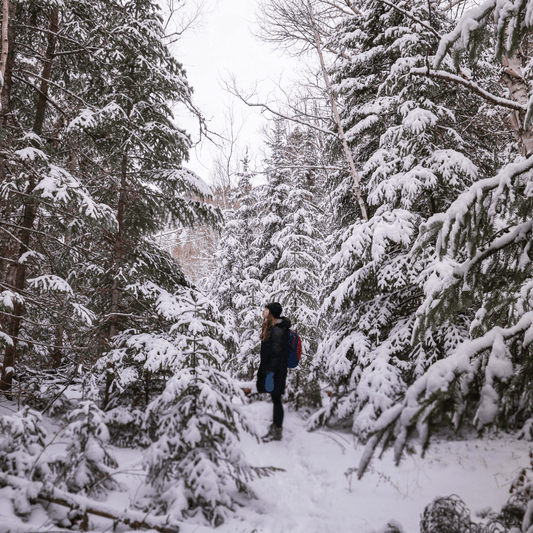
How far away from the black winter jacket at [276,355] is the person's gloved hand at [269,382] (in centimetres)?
5

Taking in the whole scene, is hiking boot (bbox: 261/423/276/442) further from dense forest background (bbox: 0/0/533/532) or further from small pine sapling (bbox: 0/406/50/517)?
small pine sapling (bbox: 0/406/50/517)

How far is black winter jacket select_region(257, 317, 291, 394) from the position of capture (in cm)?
529

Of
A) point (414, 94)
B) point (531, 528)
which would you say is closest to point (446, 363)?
point (531, 528)

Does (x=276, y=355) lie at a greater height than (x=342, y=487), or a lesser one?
greater

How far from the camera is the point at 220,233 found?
755cm

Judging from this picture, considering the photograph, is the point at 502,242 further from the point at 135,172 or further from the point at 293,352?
the point at 135,172

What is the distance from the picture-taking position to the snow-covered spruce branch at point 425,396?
176cm

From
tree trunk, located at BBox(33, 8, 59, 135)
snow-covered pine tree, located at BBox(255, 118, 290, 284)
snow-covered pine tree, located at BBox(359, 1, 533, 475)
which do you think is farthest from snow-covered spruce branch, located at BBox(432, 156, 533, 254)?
snow-covered pine tree, located at BBox(255, 118, 290, 284)

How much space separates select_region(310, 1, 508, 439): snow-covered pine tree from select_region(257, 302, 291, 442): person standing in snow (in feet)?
2.92

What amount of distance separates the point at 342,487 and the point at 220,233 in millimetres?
5453

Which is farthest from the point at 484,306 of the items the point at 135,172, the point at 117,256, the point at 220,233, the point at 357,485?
the point at 135,172

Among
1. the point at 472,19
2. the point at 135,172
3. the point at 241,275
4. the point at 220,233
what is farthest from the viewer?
the point at 241,275

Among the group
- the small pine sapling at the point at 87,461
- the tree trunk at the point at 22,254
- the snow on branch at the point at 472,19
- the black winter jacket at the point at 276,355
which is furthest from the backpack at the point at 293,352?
the tree trunk at the point at 22,254

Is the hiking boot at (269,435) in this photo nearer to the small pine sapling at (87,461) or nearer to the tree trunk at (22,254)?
the small pine sapling at (87,461)
